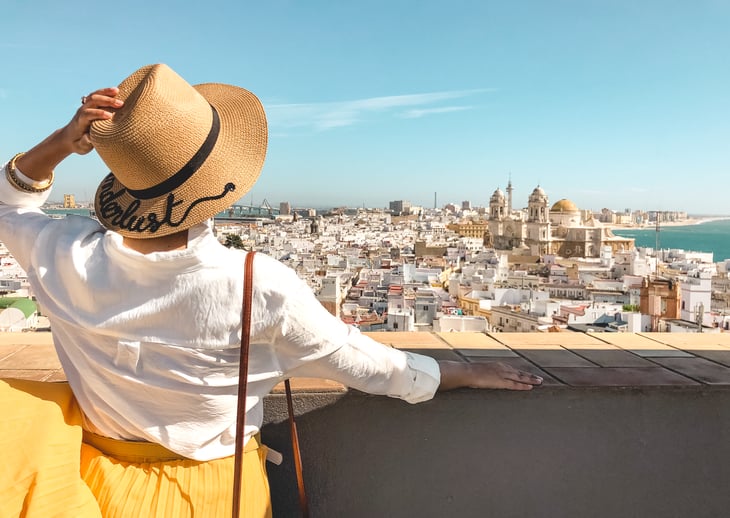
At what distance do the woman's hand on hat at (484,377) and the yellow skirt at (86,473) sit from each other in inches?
12.2

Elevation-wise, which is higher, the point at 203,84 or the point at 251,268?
the point at 203,84

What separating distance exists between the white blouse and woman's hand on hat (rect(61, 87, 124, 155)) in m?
0.09

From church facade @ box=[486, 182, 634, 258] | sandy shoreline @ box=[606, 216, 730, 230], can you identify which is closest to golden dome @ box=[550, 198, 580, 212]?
church facade @ box=[486, 182, 634, 258]

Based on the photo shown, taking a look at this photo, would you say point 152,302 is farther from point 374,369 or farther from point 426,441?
point 426,441

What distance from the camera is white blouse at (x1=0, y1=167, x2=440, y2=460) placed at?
0.63 meters

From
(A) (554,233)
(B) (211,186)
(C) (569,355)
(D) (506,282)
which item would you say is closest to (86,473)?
(B) (211,186)

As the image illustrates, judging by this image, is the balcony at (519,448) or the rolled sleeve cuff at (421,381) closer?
the rolled sleeve cuff at (421,381)

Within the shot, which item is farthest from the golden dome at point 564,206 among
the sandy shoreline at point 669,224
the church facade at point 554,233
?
the sandy shoreline at point 669,224

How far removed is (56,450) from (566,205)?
151 ft

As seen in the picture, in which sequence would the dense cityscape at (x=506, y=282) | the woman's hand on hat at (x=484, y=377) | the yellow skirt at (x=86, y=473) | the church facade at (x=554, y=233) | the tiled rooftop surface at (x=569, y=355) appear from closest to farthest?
1. the yellow skirt at (x=86, y=473)
2. the woman's hand on hat at (x=484, y=377)
3. the tiled rooftop surface at (x=569, y=355)
4. the dense cityscape at (x=506, y=282)
5. the church facade at (x=554, y=233)

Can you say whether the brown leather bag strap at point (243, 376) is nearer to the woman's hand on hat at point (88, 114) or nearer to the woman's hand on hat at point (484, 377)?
the woman's hand on hat at point (88, 114)

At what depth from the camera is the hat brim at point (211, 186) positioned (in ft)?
2.04

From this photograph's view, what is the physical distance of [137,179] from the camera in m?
0.62

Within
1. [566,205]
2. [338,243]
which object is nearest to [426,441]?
[338,243]
